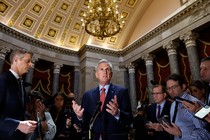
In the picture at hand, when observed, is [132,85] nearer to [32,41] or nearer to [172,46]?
[172,46]

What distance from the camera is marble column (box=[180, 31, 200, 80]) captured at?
8302 mm

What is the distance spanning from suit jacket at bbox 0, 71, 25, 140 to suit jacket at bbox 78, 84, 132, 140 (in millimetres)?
740

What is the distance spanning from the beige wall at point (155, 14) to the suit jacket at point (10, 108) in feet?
33.8

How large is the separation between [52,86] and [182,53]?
336 inches

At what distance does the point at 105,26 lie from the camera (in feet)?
24.2

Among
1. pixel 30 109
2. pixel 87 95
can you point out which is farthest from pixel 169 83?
pixel 30 109

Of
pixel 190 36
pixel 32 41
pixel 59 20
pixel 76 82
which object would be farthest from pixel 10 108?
pixel 59 20

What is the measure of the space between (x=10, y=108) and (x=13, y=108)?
28 millimetres

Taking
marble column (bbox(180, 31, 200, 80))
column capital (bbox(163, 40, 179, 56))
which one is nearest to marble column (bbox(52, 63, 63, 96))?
column capital (bbox(163, 40, 179, 56))

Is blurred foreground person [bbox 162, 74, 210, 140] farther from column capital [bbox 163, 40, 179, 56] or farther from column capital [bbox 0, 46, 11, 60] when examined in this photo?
column capital [bbox 0, 46, 11, 60]

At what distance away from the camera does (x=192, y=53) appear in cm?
859

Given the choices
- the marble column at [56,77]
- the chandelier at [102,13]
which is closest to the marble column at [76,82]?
the marble column at [56,77]

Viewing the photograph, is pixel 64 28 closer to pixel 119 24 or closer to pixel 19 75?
pixel 119 24

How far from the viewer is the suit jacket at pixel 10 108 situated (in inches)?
64.5
